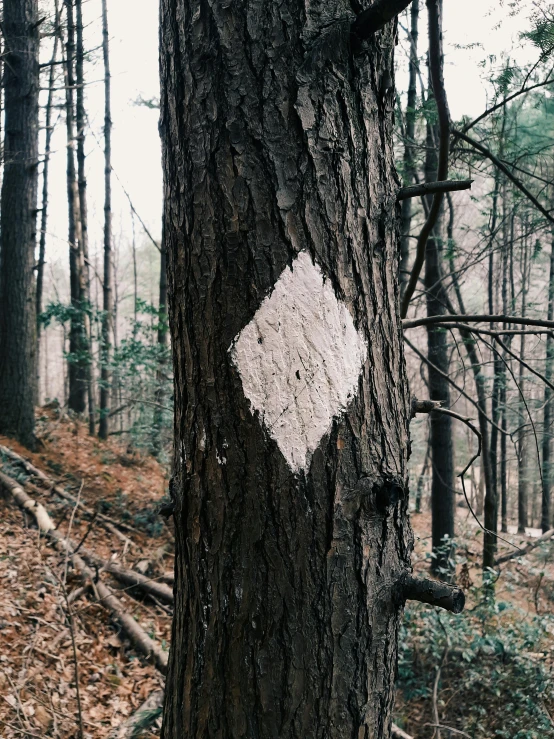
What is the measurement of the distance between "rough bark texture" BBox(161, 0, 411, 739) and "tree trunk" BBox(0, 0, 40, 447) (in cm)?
782

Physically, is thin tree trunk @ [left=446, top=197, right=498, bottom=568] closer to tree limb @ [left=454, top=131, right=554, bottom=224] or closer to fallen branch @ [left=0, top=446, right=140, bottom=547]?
tree limb @ [left=454, top=131, right=554, bottom=224]

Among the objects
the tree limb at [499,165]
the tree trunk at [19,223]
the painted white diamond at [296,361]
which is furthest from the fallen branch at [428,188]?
the tree trunk at [19,223]

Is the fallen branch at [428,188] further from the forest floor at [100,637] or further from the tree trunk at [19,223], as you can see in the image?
the tree trunk at [19,223]

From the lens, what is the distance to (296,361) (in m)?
1.18

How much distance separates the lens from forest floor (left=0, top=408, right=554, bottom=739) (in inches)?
135

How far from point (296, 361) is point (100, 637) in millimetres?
4101

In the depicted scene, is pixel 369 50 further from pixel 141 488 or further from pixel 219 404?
pixel 141 488

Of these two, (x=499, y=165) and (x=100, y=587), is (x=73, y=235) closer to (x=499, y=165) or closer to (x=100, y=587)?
(x=100, y=587)

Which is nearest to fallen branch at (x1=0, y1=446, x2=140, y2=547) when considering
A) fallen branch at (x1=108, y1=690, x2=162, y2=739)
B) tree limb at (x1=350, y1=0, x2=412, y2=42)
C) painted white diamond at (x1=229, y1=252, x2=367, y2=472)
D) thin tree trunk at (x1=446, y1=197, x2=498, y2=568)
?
fallen branch at (x1=108, y1=690, x2=162, y2=739)

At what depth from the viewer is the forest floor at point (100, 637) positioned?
3430mm

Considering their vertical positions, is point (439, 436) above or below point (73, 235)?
below

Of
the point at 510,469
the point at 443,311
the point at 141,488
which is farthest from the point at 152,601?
the point at 510,469

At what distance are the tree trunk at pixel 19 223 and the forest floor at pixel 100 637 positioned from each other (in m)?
0.70

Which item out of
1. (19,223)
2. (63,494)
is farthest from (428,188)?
(19,223)
